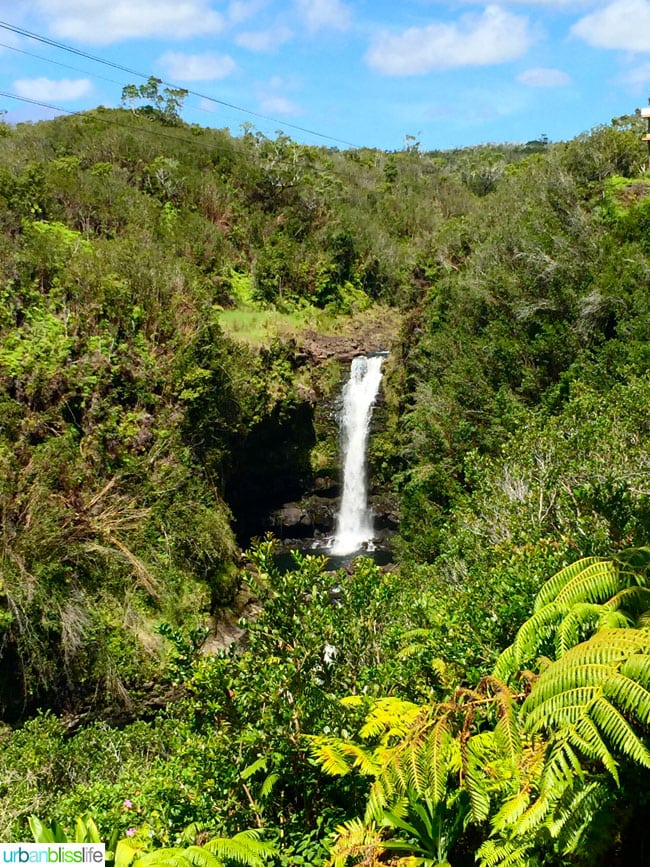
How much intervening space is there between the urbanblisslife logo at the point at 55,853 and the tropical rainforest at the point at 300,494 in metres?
0.15

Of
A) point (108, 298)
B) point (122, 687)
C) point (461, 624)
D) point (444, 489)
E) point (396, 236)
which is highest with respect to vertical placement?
point (396, 236)

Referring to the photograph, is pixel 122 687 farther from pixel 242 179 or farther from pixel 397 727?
pixel 242 179

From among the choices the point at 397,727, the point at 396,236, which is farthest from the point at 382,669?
the point at 396,236

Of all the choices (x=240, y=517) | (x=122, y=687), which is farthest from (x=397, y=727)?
(x=240, y=517)

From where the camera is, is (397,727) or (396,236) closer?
(397,727)

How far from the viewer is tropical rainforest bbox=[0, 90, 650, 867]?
14.5ft

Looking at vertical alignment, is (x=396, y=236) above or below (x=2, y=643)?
above

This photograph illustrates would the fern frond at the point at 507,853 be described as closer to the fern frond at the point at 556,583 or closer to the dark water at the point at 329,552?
the fern frond at the point at 556,583

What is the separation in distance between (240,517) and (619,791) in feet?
78.3

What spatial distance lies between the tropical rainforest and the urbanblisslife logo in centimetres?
15

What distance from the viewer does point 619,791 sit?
14.1ft

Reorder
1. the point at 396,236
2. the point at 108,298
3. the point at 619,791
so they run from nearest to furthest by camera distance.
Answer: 1. the point at 619,791
2. the point at 108,298
3. the point at 396,236

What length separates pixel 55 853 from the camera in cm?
518

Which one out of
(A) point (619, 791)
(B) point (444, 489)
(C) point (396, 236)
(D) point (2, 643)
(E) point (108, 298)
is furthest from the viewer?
(C) point (396, 236)
